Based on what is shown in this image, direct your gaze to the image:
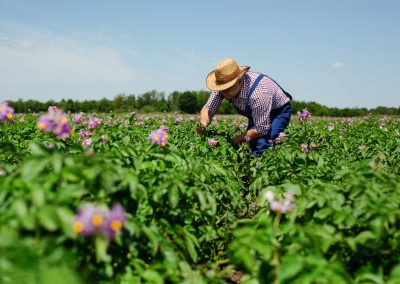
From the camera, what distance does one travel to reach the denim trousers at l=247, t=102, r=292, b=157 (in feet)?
16.9

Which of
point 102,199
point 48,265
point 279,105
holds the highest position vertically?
point 279,105

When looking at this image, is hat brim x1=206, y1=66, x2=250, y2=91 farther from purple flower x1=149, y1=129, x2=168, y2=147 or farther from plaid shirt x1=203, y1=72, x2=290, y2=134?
purple flower x1=149, y1=129, x2=168, y2=147

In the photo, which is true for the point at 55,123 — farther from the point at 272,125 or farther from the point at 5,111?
the point at 272,125

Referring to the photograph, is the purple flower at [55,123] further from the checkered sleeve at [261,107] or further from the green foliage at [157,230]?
the checkered sleeve at [261,107]

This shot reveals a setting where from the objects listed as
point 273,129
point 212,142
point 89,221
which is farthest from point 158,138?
point 273,129

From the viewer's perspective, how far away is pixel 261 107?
478 cm

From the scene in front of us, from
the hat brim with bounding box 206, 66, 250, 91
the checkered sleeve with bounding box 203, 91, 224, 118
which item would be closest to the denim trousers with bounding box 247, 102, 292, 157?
the checkered sleeve with bounding box 203, 91, 224, 118

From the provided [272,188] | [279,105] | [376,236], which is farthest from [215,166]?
[279,105]

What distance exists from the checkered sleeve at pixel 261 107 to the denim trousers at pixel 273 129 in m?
0.31

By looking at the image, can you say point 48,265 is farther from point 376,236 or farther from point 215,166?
point 215,166

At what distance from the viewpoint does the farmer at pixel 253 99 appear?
477 cm

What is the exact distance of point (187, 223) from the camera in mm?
2670

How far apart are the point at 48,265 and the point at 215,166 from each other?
1.77 meters

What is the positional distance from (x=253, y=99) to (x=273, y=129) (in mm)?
728
